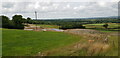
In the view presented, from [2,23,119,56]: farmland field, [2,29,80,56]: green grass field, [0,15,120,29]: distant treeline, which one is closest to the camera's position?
[2,23,119,56]: farmland field

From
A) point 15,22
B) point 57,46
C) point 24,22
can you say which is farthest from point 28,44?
point 24,22

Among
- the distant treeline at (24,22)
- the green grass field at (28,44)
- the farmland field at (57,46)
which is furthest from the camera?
the distant treeline at (24,22)

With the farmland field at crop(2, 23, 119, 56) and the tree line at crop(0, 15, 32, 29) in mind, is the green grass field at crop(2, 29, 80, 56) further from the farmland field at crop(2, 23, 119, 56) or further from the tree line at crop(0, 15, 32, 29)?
the tree line at crop(0, 15, 32, 29)

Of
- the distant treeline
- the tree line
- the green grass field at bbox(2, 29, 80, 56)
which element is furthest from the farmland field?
the tree line

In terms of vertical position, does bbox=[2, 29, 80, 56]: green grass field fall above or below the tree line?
below

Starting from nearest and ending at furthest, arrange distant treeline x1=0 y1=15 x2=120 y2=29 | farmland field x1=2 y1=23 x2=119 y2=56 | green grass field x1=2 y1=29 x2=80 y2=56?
farmland field x1=2 y1=23 x2=119 y2=56, green grass field x1=2 y1=29 x2=80 y2=56, distant treeline x1=0 y1=15 x2=120 y2=29

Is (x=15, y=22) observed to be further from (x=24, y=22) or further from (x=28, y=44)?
(x=28, y=44)

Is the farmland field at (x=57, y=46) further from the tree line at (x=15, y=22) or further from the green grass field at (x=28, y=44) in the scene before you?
the tree line at (x=15, y=22)

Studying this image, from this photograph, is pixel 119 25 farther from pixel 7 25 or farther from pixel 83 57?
pixel 83 57

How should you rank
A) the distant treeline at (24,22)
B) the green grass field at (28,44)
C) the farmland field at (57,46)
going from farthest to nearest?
the distant treeline at (24,22) < the green grass field at (28,44) < the farmland field at (57,46)

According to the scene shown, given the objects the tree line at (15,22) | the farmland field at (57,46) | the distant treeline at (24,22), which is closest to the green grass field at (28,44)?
the farmland field at (57,46)

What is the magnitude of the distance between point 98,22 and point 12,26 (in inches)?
1290

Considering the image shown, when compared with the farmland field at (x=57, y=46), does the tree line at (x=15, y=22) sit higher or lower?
higher

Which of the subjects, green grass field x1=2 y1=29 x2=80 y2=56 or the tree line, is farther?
the tree line
